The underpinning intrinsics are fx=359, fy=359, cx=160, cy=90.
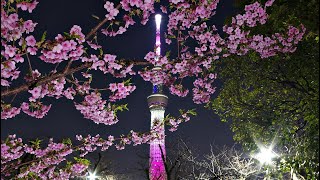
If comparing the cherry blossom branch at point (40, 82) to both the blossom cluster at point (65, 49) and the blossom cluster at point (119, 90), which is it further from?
the blossom cluster at point (119, 90)

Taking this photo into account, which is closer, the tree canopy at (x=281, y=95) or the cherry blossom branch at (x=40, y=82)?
the cherry blossom branch at (x=40, y=82)

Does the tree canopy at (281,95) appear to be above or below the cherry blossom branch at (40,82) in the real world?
above

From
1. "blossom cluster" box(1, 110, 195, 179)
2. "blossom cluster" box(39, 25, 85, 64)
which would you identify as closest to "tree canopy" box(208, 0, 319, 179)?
"blossom cluster" box(1, 110, 195, 179)

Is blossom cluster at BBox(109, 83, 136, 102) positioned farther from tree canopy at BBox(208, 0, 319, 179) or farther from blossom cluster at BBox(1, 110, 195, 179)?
tree canopy at BBox(208, 0, 319, 179)

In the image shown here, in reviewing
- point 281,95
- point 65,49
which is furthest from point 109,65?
point 281,95

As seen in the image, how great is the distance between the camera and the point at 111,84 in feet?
Answer: 24.6

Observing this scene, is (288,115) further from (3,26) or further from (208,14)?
(3,26)

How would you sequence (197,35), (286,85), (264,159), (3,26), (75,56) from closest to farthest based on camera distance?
(3,26)
(75,56)
(197,35)
(286,85)
(264,159)

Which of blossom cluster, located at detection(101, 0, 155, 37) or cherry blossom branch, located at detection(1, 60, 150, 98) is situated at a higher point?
blossom cluster, located at detection(101, 0, 155, 37)

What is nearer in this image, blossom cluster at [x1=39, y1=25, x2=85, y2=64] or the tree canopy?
blossom cluster at [x1=39, y1=25, x2=85, y2=64]

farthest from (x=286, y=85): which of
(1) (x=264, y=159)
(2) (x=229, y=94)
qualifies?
(1) (x=264, y=159)

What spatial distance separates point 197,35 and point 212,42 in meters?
0.56

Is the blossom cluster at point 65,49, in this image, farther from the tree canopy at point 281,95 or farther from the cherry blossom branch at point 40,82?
the tree canopy at point 281,95

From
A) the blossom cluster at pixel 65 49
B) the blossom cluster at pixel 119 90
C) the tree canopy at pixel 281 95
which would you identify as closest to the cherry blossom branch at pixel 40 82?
the blossom cluster at pixel 65 49
